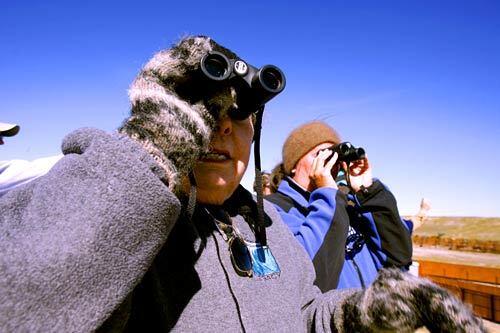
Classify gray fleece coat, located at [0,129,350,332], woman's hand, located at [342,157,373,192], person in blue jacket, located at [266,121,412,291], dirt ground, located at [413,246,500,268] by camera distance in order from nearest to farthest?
gray fleece coat, located at [0,129,350,332] → person in blue jacket, located at [266,121,412,291] → woman's hand, located at [342,157,373,192] → dirt ground, located at [413,246,500,268]

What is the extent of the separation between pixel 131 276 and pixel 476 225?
3037cm

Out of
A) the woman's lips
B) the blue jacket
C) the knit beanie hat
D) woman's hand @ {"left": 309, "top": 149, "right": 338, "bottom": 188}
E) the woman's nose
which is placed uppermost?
the woman's nose

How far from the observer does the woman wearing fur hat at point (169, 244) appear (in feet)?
2.13

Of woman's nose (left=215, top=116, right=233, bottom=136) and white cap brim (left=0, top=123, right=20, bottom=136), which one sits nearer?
woman's nose (left=215, top=116, right=233, bottom=136)

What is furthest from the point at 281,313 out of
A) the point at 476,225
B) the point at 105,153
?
the point at 476,225

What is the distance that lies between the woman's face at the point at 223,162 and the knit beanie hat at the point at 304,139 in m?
1.58

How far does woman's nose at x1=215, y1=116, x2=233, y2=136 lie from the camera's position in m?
1.12

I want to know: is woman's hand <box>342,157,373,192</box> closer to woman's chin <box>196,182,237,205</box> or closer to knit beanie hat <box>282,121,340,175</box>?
knit beanie hat <box>282,121,340,175</box>

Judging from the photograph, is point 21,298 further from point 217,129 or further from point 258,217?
point 258,217

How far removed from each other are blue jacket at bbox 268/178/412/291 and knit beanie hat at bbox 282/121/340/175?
0.22m

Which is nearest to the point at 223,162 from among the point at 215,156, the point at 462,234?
the point at 215,156

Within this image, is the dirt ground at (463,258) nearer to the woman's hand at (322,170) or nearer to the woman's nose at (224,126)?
the woman's hand at (322,170)

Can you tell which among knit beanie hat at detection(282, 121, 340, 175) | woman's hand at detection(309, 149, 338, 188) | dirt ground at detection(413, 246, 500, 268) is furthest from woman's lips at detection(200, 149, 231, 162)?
dirt ground at detection(413, 246, 500, 268)

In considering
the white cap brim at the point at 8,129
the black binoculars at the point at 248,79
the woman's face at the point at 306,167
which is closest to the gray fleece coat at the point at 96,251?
the black binoculars at the point at 248,79
